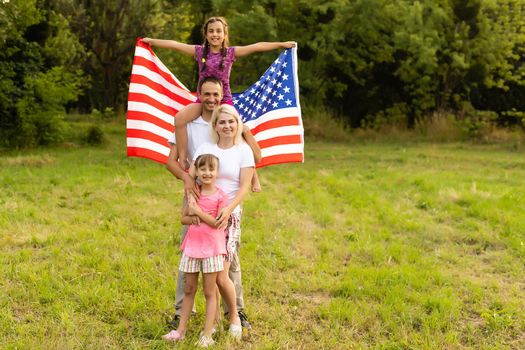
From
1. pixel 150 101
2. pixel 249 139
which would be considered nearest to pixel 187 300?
pixel 249 139

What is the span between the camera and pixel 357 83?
1998 cm

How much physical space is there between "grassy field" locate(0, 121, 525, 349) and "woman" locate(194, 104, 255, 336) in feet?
2.15

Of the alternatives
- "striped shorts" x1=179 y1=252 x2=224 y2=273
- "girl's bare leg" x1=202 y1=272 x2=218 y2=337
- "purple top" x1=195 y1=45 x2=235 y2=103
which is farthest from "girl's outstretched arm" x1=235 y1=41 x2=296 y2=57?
"girl's bare leg" x1=202 y1=272 x2=218 y2=337

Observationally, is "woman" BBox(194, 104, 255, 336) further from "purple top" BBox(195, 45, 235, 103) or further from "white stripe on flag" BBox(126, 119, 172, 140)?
"white stripe on flag" BBox(126, 119, 172, 140)

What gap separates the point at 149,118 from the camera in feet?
16.9

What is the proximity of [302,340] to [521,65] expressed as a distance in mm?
16777

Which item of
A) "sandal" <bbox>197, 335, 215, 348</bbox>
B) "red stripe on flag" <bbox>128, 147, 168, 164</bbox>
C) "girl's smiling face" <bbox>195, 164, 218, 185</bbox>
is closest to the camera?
"girl's smiling face" <bbox>195, 164, 218, 185</bbox>

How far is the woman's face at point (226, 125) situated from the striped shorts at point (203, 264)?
0.87 metres

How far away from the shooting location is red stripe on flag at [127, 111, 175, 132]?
5.11 m

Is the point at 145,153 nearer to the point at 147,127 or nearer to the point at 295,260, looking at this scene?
the point at 147,127

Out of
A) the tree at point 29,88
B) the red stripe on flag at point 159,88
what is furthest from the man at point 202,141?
the tree at point 29,88

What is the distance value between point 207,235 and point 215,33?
147 cm

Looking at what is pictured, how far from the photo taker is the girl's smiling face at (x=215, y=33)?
434 cm

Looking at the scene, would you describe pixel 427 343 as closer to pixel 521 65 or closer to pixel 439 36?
pixel 439 36
